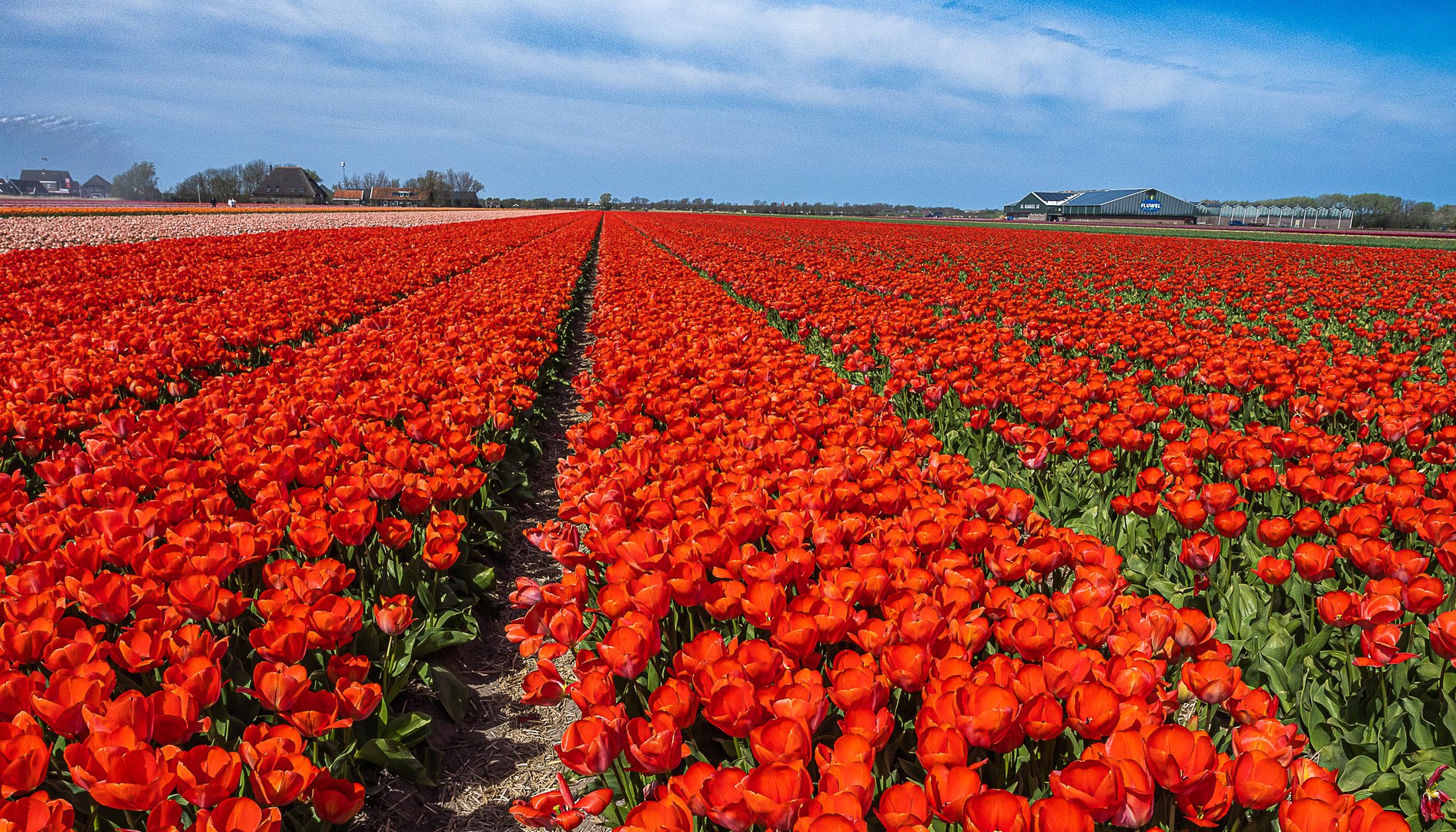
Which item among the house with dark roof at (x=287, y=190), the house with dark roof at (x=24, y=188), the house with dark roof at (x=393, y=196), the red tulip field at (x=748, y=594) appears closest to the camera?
the red tulip field at (x=748, y=594)

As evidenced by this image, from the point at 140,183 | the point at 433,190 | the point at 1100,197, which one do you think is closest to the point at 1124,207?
the point at 1100,197

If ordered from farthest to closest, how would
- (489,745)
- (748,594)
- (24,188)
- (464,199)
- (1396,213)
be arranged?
(24,188)
(464,199)
(1396,213)
(489,745)
(748,594)

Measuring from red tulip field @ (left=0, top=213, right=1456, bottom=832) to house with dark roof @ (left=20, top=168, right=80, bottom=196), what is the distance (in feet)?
708

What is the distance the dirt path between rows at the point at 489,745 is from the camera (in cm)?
274

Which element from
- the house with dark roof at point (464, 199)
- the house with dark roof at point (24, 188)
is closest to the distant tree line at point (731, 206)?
the house with dark roof at point (464, 199)

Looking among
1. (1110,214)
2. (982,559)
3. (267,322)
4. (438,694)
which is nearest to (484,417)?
(438,694)

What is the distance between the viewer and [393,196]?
133500mm

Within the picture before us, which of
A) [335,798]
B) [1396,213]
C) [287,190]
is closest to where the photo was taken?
[335,798]

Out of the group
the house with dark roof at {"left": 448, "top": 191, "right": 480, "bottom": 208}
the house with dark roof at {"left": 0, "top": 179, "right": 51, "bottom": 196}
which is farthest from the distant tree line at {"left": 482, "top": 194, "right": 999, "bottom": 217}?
the house with dark roof at {"left": 0, "top": 179, "right": 51, "bottom": 196}

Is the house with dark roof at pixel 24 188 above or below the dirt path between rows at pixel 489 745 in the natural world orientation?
above

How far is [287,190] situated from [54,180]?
109 meters

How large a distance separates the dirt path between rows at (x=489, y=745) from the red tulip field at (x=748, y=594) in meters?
0.09

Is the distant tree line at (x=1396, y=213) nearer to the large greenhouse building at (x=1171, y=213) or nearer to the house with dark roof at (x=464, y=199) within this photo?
the large greenhouse building at (x=1171, y=213)

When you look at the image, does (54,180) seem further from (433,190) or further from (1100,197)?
(1100,197)
